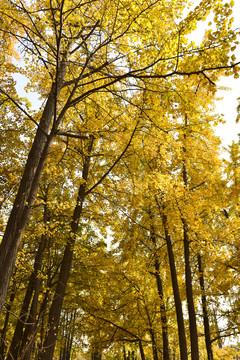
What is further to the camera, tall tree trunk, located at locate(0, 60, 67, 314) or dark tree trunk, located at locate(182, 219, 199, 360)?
dark tree trunk, located at locate(182, 219, 199, 360)

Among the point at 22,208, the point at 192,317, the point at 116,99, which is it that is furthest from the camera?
the point at 192,317

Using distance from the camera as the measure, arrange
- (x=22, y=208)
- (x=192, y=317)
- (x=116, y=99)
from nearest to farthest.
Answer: (x=22, y=208), (x=116, y=99), (x=192, y=317)

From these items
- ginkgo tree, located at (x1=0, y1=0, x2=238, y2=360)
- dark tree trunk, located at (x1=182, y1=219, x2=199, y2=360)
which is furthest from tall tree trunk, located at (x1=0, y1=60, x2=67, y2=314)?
dark tree trunk, located at (x1=182, y1=219, x2=199, y2=360)

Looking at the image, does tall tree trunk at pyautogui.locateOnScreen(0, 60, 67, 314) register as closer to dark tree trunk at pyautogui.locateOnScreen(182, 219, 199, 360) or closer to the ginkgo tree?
the ginkgo tree

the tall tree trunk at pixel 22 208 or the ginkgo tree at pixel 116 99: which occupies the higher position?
the ginkgo tree at pixel 116 99

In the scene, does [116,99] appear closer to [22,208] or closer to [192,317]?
[22,208]

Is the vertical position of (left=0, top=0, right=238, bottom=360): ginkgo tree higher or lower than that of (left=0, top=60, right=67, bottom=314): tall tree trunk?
higher

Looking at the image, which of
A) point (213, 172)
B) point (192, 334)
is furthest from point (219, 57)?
point (192, 334)

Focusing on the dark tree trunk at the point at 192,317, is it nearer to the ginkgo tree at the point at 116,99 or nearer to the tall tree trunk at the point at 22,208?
the ginkgo tree at the point at 116,99

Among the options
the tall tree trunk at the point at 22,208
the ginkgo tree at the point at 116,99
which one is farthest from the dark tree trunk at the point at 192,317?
the tall tree trunk at the point at 22,208

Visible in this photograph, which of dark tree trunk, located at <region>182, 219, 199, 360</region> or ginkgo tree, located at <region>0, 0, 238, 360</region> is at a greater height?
ginkgo tree, located at <region>0, 0, 238, 360</region>

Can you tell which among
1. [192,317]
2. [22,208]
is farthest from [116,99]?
[192,317]

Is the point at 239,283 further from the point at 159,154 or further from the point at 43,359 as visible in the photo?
the point at 43,359

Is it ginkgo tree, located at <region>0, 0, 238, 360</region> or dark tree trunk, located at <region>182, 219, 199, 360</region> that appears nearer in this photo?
ginkgo tree, located at <region>0, 0, 238, 360</region>
